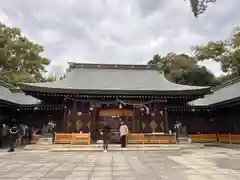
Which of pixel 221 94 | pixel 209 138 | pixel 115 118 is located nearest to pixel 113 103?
pixel 115 118

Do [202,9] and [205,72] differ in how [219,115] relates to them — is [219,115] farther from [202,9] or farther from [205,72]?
[205,72]

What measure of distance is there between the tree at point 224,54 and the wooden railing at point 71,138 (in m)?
28.8

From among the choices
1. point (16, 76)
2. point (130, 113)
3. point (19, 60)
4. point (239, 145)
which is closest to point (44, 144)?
point (130, 113)

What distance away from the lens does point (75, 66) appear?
22750mm

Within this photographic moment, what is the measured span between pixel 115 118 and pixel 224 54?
28727 mm


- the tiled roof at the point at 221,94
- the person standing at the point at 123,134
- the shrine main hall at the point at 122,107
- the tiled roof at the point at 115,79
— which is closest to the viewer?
the person standing at the point at 123,134

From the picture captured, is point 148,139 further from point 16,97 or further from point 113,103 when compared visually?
point 16,97

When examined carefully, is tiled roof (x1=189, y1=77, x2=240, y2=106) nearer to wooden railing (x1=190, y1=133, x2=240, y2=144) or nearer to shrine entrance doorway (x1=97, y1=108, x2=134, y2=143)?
wooden railing (x1=190, y1=133, x2=240, y2=144)

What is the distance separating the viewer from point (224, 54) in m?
39.9

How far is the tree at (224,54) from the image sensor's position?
121ft

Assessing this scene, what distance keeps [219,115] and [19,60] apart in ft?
88.3

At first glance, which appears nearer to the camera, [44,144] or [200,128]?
[44,144]

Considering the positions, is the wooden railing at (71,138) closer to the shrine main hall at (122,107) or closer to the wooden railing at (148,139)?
the shrine main hall at (122,107)

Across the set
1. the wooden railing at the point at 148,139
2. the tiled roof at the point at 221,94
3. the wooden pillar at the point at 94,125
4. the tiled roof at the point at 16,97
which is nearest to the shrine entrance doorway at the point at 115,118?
the wooden pillar at the point at 94,125
